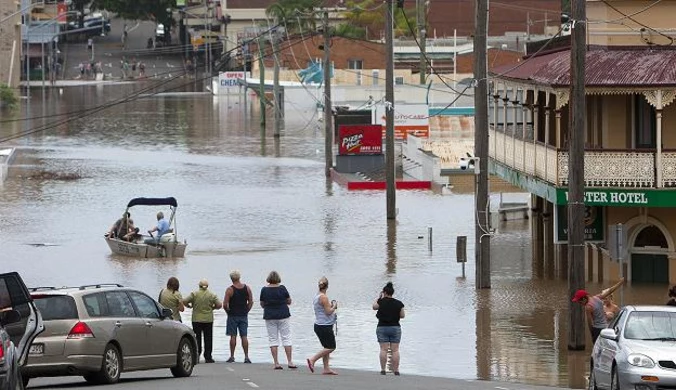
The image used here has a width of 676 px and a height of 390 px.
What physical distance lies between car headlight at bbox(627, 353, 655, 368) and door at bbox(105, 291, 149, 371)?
6482mm

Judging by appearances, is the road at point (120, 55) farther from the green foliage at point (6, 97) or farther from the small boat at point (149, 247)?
the small boat at point (149, 247)

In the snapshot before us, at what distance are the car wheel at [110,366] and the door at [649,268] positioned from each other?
53.2 feet

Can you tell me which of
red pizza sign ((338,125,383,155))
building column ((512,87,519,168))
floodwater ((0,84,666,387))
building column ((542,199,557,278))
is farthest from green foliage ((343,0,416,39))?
building column ((542,199,557,278))

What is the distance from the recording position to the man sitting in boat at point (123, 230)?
4384 cm

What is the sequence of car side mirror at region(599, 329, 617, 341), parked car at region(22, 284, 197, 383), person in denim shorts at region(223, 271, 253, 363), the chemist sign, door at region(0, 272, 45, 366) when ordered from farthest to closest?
the chemist sign, person in denim shorts at region(223, 271, 253, 363), parked car at region(22, 284, 197, 383), car side mirror at region(599, 329, 617, 341), door at region(0, 272, 45, 366)

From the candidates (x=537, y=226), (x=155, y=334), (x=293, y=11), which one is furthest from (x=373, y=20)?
(x=155, y=334)

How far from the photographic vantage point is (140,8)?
16475cm

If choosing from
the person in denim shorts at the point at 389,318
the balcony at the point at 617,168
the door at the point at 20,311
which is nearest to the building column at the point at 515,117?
the balcony at the point at 617,168

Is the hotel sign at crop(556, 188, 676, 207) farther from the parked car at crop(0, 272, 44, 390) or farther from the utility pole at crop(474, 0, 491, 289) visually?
the parked car at crop(0, 272, 44, 390)

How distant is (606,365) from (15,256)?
23498 millimetres

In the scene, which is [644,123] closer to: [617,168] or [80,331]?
[617,168]

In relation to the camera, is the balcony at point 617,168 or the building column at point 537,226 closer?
the balcony at point 617,168

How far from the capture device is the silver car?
19.7 m

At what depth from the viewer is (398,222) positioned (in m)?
49.8
